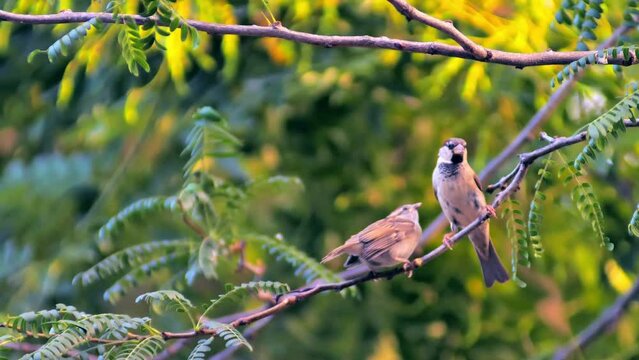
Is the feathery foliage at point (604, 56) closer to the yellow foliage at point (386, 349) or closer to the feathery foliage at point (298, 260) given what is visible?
the feathery foliage at point (298, 260)

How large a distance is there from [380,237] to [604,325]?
2.63 m

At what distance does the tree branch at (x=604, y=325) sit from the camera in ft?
17.6

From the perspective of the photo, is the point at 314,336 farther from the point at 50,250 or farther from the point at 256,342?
the point at 50,250

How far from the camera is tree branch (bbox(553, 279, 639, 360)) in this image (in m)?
5.35

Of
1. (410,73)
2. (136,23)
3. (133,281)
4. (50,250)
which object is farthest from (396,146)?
(136,23)

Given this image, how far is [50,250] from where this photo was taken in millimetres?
6777

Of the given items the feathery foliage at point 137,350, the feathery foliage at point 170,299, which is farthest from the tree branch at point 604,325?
the feathery foliage at point 137,350

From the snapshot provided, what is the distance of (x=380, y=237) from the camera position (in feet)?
11.0

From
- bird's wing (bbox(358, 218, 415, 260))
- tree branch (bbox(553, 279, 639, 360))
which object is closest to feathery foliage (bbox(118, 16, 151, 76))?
bird's wing (bbox(358, 218, 415, 260))

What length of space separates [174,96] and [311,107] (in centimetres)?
88

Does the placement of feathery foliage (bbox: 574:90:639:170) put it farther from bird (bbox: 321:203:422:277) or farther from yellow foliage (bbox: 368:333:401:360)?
yellow foliage (bbox: 368:333:401:360)

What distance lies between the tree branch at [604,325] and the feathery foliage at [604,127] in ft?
9.08

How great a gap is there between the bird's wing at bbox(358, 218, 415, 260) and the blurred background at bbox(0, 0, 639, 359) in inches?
86.1


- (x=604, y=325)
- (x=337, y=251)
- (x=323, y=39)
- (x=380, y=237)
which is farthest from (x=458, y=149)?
(x=604, y=325)
